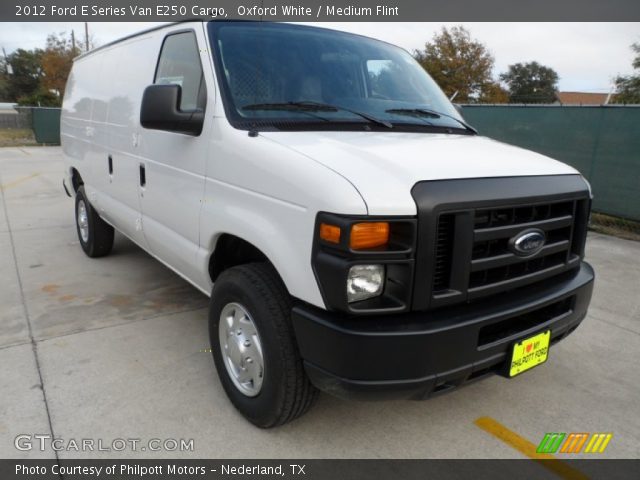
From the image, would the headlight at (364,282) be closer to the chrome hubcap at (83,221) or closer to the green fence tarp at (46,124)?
the chrome hubcap at (83,221)

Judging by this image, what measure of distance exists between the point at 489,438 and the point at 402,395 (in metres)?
0.87

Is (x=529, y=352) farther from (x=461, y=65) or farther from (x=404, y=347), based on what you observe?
(x=461, y=65)

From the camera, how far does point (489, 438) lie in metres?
2.73

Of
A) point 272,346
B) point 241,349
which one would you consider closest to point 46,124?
point 241,349

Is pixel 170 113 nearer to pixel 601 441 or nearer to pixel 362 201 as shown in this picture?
pixel 362 201

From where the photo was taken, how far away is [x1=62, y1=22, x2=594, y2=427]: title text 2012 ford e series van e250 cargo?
82.3 inches

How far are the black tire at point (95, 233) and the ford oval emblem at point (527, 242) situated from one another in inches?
179

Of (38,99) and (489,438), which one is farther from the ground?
(38,99)

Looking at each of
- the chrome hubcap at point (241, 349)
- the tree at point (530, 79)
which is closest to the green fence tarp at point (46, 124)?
the chrome hubcap at point (241, 349)

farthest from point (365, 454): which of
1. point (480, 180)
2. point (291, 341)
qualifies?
point (480, 180)

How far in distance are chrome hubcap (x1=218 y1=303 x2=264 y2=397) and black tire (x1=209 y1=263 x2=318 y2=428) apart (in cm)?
7

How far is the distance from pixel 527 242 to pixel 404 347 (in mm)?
802

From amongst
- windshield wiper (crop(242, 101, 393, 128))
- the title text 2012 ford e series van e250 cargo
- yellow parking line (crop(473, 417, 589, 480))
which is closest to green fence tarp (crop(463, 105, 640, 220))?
the title text 2012 ford e series van e250 cargo

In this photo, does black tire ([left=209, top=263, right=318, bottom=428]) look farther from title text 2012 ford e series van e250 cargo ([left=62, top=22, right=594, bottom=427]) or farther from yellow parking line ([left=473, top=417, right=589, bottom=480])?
yellow parking line ([left=473, top=417, right=589, bottom=480])
